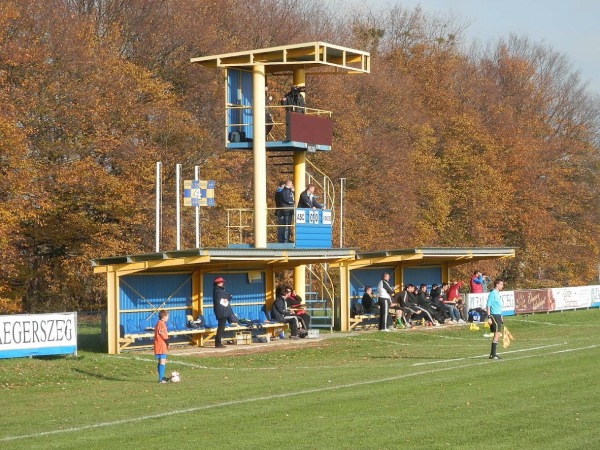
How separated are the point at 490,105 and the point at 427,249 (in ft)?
114

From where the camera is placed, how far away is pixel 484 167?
208ft

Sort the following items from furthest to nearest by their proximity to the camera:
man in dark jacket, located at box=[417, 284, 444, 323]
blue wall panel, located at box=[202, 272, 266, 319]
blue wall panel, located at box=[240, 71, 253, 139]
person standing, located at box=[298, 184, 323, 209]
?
1. man in dark jacket, located at box=[417, 284, 444, 323]
2. blue wall panel, located at box=[240, 71, 253, 139]
3. person standing, located at box=[298, 184, 323, 209]
4. blue wall panel, located at box=[202, 272, 266, 319]

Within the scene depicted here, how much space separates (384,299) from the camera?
3425 centimetres

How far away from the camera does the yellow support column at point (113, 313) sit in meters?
26.2

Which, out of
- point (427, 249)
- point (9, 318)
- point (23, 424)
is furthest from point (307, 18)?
point (23, 424)

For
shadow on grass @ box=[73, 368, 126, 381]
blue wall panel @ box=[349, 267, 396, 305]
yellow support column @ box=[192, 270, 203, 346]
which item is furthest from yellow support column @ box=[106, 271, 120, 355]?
blue wall panel @ box=[349, 267, 396, 305]

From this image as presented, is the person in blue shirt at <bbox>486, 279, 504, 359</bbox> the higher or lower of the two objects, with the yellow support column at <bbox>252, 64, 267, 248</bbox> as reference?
lower

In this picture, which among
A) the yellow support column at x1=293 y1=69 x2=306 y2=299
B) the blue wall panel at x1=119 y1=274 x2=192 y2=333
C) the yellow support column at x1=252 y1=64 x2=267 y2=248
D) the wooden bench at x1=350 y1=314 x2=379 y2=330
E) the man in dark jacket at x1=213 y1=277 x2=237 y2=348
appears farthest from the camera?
the wooden bench at x1=350 y1=314 x2=379 y2=330

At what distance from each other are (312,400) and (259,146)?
15671mm

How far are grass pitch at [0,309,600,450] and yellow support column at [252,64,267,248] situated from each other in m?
4.82

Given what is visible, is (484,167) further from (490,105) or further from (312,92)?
(312,92)

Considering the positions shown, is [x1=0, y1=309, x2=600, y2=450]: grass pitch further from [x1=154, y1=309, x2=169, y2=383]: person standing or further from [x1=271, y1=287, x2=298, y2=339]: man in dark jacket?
[x1=271, y1=287, x2=298, y2=339]: man in dark jacket

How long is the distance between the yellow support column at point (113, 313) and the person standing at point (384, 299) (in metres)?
10.1

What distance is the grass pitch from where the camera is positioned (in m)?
13.4
